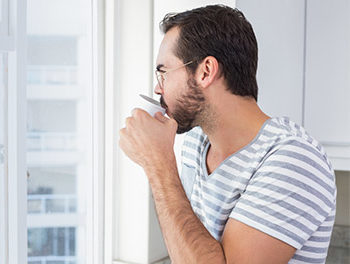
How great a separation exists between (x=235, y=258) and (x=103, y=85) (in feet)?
3.33

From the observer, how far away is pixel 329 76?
1.92 metres

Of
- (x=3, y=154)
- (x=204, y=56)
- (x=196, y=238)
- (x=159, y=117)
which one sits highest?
(x=204, y=56)

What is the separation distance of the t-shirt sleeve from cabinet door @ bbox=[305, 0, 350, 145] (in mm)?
872

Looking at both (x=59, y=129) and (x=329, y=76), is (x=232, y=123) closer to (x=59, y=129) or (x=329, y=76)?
(x=59, y=129)

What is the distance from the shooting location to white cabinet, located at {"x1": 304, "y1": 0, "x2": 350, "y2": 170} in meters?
1.90

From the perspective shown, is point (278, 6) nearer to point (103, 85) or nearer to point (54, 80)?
point (103, 85)

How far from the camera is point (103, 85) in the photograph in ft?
6.23

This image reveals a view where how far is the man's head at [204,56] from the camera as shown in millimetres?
1199

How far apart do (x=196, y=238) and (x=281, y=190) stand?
0.62 feet

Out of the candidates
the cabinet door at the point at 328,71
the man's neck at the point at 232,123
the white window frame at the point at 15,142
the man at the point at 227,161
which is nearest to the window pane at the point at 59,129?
the white window frame at the point at 15,142

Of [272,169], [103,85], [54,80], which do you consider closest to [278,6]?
[103,85]

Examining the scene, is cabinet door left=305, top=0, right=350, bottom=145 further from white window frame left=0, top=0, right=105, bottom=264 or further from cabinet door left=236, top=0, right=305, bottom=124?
white window frame left=0, top=0, right=105, bottom=264

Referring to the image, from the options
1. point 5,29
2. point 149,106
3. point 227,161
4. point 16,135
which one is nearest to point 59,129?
point 16,135

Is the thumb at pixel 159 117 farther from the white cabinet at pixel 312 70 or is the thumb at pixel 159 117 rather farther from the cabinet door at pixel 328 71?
the cabinet door at pixel 328 71
